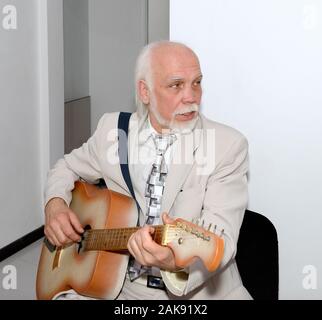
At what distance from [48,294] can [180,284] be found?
0.54m

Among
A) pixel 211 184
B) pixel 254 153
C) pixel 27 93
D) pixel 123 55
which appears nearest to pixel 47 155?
pixel 27 93

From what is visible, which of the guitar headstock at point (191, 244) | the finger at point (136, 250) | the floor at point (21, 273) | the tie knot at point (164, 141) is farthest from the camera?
the floor at point (21, 273)

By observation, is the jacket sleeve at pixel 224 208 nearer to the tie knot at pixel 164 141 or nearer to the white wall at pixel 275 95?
the tie knot at pixel 164 141

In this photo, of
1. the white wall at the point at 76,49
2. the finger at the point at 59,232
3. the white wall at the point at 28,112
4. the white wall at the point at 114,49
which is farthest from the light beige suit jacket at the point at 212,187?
the white wall at the point at 114,49

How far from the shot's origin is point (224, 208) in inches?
62.7

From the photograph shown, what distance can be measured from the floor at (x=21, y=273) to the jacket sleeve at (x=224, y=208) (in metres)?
1.62

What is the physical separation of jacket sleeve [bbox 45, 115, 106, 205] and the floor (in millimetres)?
1154

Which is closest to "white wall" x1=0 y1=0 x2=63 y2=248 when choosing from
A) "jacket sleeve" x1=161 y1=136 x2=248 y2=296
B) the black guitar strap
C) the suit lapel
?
the black guitar strap

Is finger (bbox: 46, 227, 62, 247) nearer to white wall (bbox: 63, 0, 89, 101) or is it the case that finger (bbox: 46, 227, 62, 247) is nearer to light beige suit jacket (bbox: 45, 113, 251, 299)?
light beige suit jacket (bbox: 45, 113, 251, 299)

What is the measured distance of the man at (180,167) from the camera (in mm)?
1633

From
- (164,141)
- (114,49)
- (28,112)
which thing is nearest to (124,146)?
(164,141)

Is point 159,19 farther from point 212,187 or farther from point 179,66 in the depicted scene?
point 212,187

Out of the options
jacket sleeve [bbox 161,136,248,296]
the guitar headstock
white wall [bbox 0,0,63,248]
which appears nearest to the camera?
the guitar headstock

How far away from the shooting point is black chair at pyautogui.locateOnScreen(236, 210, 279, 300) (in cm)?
162
